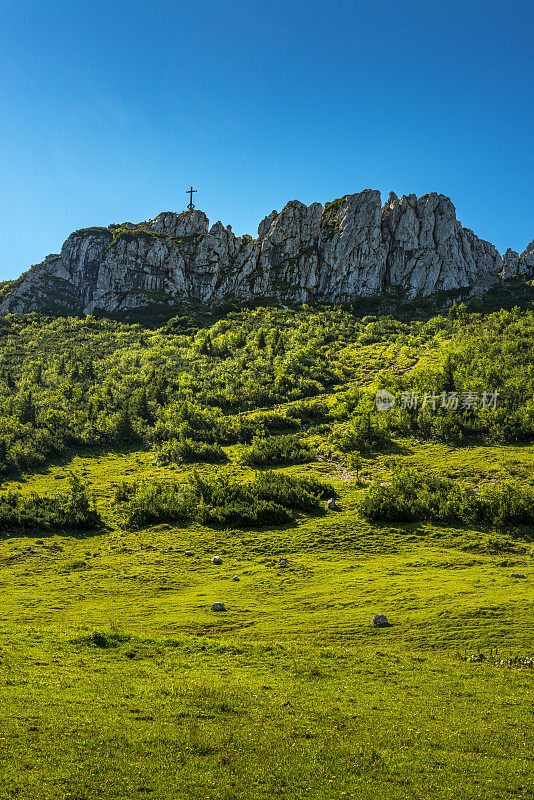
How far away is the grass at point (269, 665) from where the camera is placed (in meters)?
9.64

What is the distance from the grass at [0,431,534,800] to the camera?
9641 millimetres

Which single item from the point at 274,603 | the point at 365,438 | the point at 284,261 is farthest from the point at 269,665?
the point at 284,261

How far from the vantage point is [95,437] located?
233 feet

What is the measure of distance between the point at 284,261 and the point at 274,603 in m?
150

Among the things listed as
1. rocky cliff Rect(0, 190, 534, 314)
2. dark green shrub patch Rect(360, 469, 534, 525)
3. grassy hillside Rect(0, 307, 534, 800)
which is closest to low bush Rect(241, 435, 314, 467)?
grassy hillside Rect(0, 307, 534, 800)

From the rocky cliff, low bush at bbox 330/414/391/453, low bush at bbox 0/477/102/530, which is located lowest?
low bush at bbox 0/477/102/530

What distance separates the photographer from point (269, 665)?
51.9 feet

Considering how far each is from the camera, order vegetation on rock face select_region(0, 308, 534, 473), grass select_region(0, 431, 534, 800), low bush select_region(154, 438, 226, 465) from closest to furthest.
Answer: grass select_region(0, 431, 534, 800), vegetation on rock face select_region(0, 308, 534, 473), low bush select_region(154, 438, 226, 465)

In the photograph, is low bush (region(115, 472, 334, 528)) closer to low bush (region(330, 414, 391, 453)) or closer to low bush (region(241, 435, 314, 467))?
low bush (region(241, 435, 314, 467))

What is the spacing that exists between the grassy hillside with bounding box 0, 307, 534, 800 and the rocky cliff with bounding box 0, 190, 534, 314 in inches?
3225

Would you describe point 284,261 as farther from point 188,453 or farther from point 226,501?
point 226,501

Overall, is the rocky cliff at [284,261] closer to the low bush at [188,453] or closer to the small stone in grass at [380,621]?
the low bush at [188,453]

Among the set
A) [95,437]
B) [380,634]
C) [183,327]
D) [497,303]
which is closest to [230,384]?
[95,437]

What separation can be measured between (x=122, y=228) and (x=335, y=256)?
97.9m
